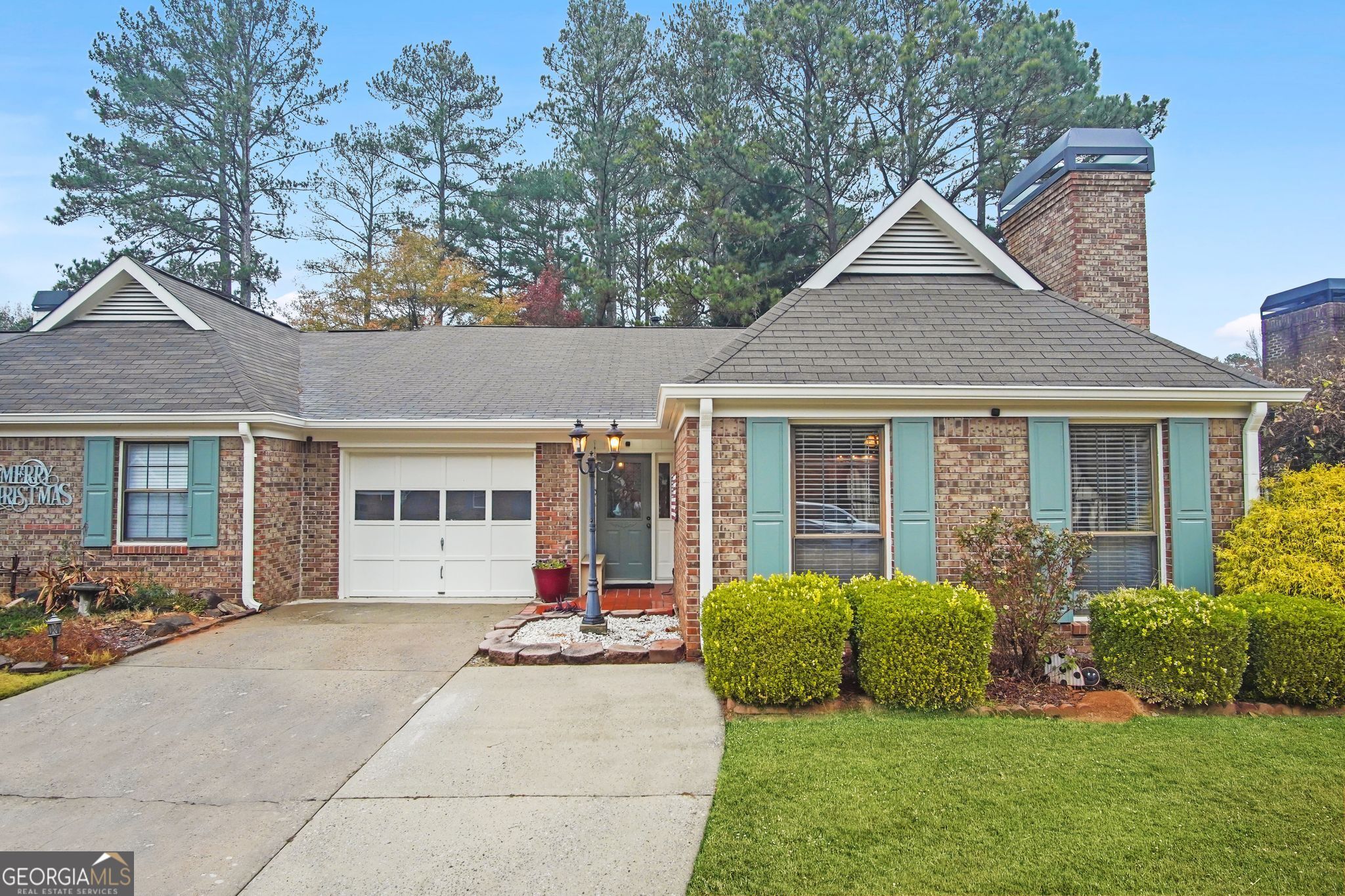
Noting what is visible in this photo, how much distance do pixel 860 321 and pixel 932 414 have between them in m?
1.47

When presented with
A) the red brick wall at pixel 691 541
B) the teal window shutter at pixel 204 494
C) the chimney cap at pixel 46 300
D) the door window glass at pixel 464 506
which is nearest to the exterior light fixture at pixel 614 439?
the red brick wall at pixel 691 541

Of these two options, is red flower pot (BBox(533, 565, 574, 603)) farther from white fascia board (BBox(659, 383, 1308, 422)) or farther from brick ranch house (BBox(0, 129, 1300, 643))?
→ white fascia board (BBox(659, 383, 1308, 422))

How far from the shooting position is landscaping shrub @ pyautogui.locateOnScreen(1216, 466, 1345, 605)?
5852mm

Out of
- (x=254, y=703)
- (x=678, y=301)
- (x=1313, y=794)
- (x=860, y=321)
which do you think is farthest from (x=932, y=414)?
(x=678, y=301)

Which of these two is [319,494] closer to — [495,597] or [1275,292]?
[495,597]

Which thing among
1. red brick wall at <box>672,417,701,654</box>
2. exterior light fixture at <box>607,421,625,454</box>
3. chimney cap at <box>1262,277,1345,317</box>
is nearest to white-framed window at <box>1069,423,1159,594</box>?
red brick wall at <box>672,417,701,654</box>

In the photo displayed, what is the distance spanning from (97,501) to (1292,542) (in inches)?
535

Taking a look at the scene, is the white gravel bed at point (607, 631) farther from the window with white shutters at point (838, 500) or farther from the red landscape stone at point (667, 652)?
the window with white shutters at point (838, 500)

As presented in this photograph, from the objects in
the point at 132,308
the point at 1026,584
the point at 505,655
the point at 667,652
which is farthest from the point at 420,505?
the point at 1026,584

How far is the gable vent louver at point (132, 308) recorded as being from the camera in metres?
11.3

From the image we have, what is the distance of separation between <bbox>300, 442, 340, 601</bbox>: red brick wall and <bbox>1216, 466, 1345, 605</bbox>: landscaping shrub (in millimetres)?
10792

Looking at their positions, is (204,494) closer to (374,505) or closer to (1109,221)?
(374,505)

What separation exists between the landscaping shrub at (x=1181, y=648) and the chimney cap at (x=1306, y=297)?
8.41 metres

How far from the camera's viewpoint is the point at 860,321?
300 inches
